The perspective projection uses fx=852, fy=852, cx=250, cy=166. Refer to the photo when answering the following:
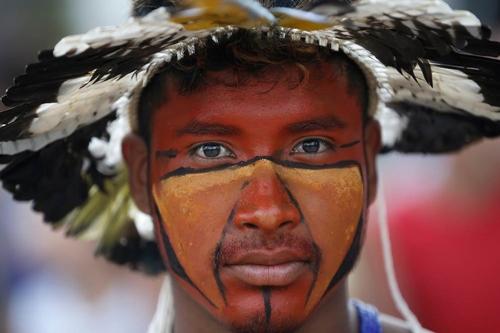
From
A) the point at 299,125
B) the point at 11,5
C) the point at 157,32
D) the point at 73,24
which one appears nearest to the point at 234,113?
the point at 299,125

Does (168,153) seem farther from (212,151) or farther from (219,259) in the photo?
(219,259)

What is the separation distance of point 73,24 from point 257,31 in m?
5.41

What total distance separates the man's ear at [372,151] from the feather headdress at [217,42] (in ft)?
0.14

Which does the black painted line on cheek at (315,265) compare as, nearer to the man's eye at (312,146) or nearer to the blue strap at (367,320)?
the man's eye at (312,146)

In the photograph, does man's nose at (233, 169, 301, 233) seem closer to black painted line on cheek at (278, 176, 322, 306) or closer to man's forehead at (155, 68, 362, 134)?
black painted line on cheek at (278, 176, 322, 306)

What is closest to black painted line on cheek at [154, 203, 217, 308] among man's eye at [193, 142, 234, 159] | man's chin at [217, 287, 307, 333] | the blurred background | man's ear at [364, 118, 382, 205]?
man's chin at [217, 287, 307, 333]

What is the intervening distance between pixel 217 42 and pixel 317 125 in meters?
0.35

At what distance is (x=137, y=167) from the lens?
251cm

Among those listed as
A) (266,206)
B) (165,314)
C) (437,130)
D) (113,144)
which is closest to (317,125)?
(266,206)

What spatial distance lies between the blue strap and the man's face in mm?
393

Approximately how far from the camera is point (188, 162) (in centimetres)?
225

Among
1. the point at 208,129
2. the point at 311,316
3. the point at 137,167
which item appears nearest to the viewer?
the point at 208,129

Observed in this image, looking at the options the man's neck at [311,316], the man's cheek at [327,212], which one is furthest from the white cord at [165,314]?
the man's cheek at [327,212]

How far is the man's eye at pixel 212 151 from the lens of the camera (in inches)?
87.4
